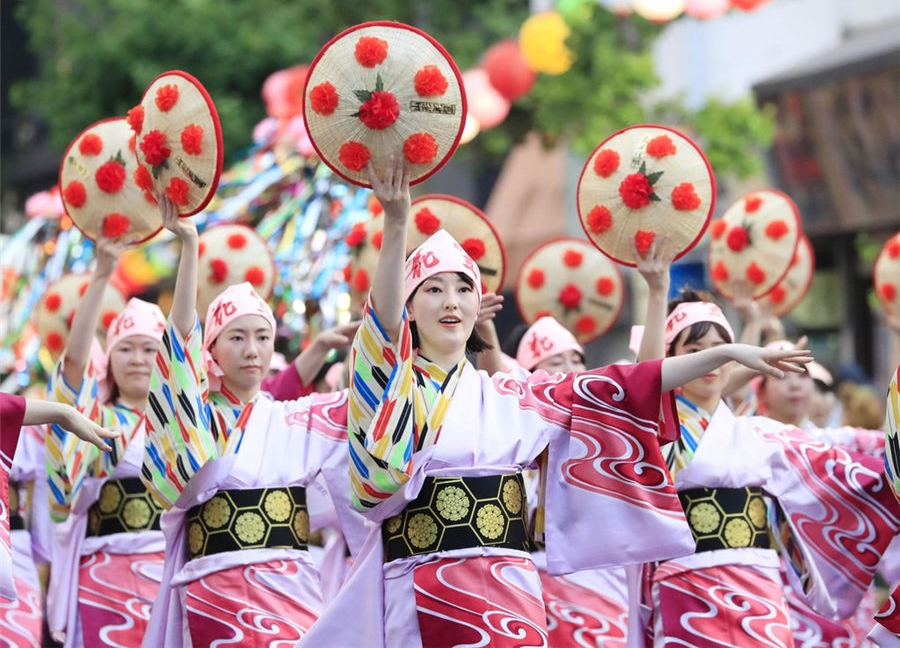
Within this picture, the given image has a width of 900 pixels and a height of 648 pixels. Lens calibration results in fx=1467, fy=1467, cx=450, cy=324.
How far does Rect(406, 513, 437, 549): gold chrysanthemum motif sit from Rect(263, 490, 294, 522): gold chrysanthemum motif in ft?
2.40

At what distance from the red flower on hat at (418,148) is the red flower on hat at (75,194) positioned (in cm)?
193

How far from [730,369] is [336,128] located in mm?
1958

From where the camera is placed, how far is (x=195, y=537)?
482cm

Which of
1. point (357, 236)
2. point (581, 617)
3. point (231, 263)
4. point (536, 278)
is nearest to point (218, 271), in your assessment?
point (231, 263)

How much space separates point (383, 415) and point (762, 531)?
1.68 meters

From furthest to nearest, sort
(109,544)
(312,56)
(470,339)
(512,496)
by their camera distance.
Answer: (312,56)
(109,544)
(470,339)
(512,496)

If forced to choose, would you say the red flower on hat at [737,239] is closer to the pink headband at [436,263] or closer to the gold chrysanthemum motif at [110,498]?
the pink headband at [436,263]

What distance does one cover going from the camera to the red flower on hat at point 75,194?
552cm

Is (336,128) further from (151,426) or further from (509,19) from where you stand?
(509,19)

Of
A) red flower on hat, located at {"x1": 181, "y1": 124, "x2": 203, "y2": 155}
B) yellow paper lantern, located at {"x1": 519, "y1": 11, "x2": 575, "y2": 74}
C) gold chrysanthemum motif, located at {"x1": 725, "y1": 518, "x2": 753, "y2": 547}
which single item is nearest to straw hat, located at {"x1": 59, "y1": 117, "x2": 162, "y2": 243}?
red flower on hat, located at {"x1": 181, "y1": 124, "x2": 203, "y2": 155}

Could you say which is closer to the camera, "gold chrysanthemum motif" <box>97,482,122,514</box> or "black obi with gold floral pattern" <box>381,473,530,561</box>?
"black obi with gold floral pattern" <box>381,473,530,561</box>

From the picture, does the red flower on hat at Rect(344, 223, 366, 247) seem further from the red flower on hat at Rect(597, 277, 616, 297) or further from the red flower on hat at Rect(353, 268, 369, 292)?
the red flower on hat at Rect(597, 277, 616, 297)

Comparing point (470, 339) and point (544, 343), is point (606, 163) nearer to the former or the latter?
point (470, 339)

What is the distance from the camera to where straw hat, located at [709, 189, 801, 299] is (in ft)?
20.9
